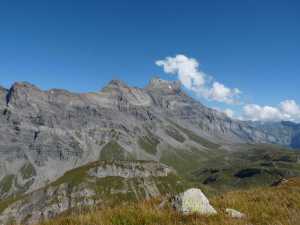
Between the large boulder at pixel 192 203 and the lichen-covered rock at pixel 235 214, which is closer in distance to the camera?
the lichen-covered rock at pixel 235 214

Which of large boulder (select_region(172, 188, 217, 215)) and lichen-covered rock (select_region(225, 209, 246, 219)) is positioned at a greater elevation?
large boulder (select_region(172, 188, 217, 215))

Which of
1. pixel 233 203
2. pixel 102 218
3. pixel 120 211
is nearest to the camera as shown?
pixel 102 218

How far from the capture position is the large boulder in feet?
29.2

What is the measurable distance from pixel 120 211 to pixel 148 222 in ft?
4.73

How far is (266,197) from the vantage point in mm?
12211

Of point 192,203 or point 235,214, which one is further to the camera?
point 192,203

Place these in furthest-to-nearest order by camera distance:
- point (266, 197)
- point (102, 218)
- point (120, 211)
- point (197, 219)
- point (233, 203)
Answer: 1. point (266, 197)
2. point (233, 203)
3. point (120, 211)
4. point (102, 218)
5. point (197, 219)

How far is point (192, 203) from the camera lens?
30.3 ft

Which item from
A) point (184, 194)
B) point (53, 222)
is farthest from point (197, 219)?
point (53, 222)

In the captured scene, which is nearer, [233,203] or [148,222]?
[148,222]

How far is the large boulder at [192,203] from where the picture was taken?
889 cm

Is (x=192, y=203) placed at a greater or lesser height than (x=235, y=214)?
greater

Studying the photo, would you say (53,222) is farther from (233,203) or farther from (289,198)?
(289,198)

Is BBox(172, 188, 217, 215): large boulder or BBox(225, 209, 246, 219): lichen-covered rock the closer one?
BBox(225, 209, 246, 219): lichen-covered rock
